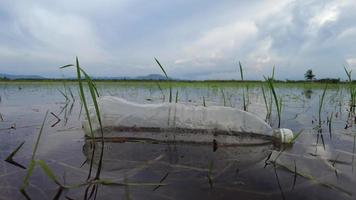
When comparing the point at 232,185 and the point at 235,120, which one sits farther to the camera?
the point at 235,120

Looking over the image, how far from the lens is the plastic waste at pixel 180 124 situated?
2.71 m

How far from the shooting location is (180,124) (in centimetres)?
286

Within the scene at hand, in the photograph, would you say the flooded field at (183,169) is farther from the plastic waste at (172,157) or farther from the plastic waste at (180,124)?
the plastic waste at (180,124)

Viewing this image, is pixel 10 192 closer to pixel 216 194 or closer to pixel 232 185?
pixel 216 194

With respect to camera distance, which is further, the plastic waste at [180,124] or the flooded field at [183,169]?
the plastic waste at [180,124]

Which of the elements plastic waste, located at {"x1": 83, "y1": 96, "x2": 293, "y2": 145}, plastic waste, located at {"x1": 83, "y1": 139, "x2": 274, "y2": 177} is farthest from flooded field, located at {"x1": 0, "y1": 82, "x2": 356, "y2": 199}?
plastic waste, located at {"x1": 83, "y1": 96, "x2": 293, "y2": 145}

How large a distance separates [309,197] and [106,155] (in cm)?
137

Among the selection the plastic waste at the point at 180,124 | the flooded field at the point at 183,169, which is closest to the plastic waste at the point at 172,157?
the flooded field at the point at 183,169

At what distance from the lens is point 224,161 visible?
1.95 m

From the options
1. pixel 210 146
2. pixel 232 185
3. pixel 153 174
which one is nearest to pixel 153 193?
pixel 153 174

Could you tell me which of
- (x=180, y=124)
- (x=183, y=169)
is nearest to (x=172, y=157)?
(x=183, y=169)

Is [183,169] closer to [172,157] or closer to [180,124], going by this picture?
[172,157]

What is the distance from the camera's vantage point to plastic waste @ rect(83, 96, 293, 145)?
271 cm

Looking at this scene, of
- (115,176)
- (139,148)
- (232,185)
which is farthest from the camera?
(139,148)
